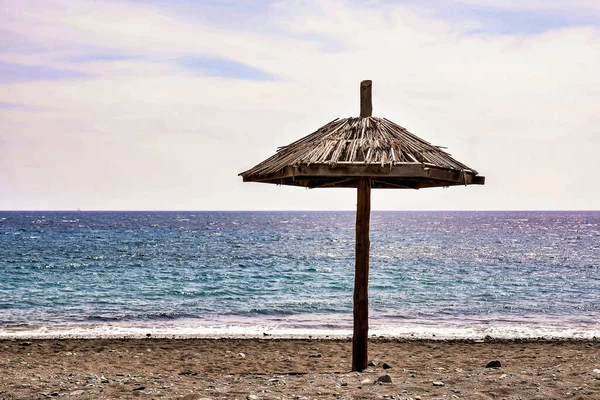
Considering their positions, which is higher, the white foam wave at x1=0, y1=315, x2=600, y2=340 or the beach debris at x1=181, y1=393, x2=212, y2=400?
the beach debris at x1=181, y1=393, x2=212, y2=400

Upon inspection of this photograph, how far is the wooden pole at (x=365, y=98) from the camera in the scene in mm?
9398

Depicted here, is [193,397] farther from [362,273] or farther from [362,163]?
[362,163]

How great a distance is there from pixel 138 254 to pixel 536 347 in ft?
116

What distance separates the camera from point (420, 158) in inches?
324

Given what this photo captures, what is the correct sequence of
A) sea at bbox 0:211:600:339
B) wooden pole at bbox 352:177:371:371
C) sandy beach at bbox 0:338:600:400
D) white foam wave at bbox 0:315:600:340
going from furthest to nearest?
sea at bbox 0:211:600:339 → white foam wave at bbox 0:315:600:340 → wooden pole at bbox 352:177:371:371 → sandy beach at bbox 0:338:600:400

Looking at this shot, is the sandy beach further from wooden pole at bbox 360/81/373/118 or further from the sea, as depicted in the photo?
wooden pole at bbox 360/81/373/118

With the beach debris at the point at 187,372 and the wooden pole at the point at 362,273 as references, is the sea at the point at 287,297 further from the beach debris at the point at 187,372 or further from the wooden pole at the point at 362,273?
the wooden pole at the point at 362,273

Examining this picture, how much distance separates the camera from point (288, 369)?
36.3ft

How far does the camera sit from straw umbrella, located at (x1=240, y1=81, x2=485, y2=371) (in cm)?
788

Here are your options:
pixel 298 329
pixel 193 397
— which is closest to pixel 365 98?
pixel 193 397

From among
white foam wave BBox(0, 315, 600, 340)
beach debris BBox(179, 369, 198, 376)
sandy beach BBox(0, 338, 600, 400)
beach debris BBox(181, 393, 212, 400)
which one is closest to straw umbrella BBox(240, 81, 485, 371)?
sandy beach BBox(0, 338, 600, 400)

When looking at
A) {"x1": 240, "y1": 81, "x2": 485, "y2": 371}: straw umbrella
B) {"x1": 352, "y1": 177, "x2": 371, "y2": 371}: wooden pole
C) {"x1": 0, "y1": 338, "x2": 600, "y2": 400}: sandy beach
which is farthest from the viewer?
{"x1": 352, "y1": 177, "x2": 371, "y2": 371}: wooden pole

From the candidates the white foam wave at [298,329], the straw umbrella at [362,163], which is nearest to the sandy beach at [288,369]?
the white foam wave at [298,329]

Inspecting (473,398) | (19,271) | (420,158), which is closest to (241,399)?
(473,398)
